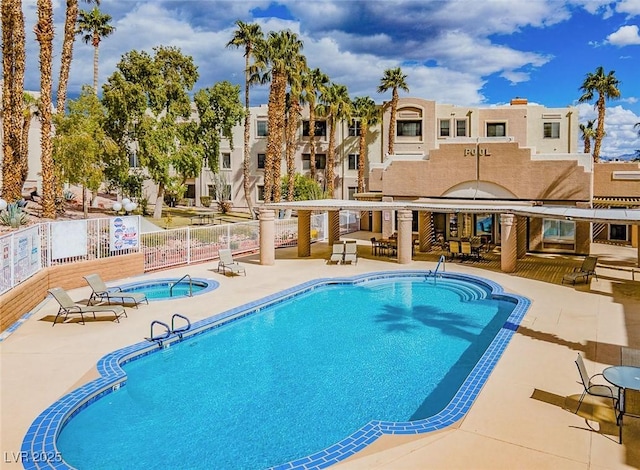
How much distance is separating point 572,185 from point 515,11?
343 inches

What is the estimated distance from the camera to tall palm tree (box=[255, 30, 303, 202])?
35219mm

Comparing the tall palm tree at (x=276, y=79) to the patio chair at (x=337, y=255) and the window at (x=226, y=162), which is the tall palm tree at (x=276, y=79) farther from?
the window at (x=226, y=162)

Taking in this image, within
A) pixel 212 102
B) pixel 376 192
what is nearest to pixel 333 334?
pixel 376 192

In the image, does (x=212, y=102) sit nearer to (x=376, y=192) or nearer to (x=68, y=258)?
(x=376, y=192)

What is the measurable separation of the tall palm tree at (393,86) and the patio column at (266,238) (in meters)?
25.1

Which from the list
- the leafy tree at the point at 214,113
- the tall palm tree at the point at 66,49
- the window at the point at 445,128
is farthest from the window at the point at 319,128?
the tall palm tree at the point at 66,49

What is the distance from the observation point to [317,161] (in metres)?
51.4

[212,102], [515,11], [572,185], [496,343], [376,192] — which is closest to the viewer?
[496,343]

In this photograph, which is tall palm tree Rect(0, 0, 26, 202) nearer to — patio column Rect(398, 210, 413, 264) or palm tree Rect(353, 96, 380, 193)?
patio column Rect(398, 210, 413, 264)

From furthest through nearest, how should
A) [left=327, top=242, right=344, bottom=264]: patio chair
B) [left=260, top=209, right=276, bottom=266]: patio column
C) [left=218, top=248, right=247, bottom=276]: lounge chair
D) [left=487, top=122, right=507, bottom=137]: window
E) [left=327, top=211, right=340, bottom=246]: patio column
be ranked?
1. [left=487, top=122, right=507, bottom=137]: window
2. [left=327, top=211, right=340, bottom=246]: patio column
3. [left=327, top=242, right=344, bottom=264]: patio chair
4. [left=260, top=209, right=276, bottom=266]: patio column
5. [left=218, top=248, right=247, bottom=276]: lounge chair

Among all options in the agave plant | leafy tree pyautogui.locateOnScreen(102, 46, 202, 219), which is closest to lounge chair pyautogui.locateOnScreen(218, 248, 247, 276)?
the agave plant

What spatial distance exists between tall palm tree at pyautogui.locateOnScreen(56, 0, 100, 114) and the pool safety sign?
1347 centimetres

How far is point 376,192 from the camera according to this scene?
3484 cm

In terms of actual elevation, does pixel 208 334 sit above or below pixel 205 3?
below
